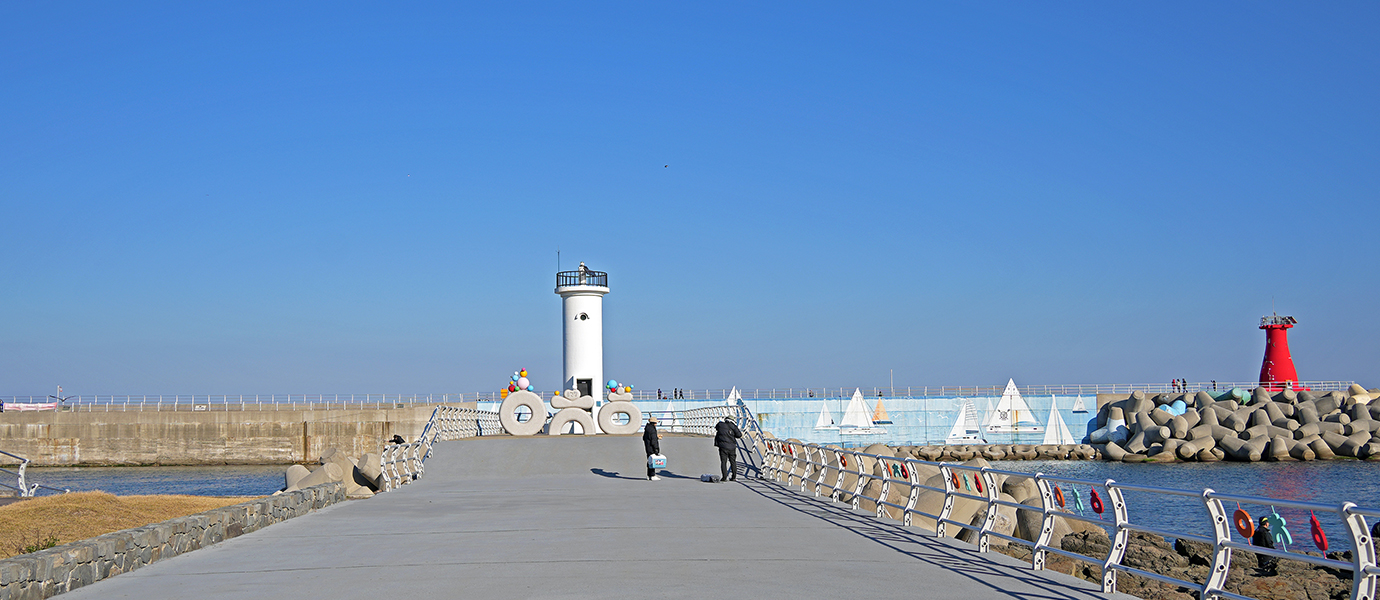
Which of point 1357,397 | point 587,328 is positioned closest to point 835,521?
point 587,328

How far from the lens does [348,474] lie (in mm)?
28141

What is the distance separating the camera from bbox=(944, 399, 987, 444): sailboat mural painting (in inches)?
2470

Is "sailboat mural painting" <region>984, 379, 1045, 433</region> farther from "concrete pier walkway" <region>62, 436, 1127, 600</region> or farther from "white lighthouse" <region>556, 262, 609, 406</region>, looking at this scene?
"concrete pier walkway" <region>62, 436, 1127, 600</region>

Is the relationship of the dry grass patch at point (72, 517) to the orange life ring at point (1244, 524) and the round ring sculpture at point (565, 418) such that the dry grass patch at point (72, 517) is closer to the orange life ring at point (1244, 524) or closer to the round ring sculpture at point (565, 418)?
the orange life ring at point (1244, 524)

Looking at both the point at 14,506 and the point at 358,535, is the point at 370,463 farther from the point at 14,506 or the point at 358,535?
the point at 358,535

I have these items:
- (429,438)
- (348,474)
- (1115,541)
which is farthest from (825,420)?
(1115,541)

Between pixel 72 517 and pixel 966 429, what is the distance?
53888mm

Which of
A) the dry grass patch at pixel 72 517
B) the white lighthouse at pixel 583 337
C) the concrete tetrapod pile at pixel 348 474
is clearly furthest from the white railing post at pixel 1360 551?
the white lighthouse at pixel 583 337

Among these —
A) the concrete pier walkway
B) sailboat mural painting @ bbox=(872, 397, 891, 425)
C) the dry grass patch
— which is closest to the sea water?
the dry grass patch

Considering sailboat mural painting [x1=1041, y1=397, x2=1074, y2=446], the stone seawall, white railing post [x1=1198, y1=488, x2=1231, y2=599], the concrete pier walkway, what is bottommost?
sailboat mural painting [x1=1041, y1=397, x2=1074, y2=446]

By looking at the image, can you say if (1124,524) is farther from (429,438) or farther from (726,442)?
(429,438)

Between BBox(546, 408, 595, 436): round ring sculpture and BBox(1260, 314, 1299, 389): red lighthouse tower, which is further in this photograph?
BBox(1260, 314, 1299, 389): red lighthouse tower

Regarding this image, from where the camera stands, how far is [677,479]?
24359 mm

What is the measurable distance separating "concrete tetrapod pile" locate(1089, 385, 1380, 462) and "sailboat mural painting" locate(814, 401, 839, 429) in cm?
1472
